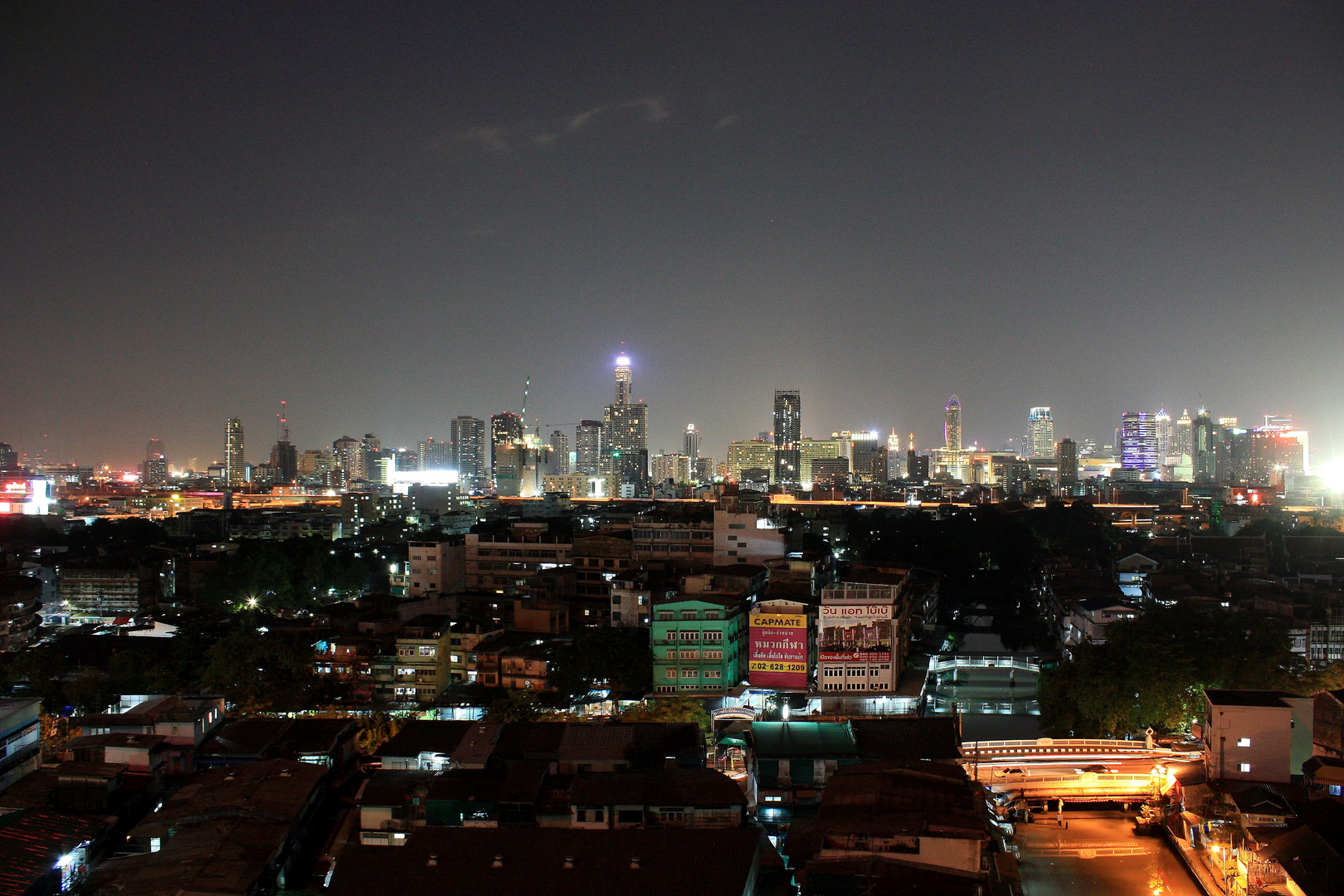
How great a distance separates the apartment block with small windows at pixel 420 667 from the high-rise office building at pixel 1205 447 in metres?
70.8

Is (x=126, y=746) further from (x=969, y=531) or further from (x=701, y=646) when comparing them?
Result: (x=969, y=531)

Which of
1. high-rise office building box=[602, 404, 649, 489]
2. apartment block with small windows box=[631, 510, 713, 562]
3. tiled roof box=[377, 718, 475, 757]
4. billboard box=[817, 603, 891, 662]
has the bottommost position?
tiled roof box=[377, 718, 475, 757]

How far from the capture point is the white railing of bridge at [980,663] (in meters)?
16.7

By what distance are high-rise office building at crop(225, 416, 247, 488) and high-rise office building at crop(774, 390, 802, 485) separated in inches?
1619

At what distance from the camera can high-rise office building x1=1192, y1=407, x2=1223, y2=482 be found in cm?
7269

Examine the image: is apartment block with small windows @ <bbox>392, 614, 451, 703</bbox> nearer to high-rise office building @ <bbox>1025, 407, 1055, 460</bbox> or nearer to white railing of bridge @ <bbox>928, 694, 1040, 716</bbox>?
white railing of bridge @ <bbox>928, 694, 1040, 716</bbox>

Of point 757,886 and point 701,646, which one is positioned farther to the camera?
point 701,646

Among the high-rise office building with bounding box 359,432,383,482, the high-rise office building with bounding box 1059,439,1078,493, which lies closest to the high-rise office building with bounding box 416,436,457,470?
the high-rise office building with bounding box 359,432,383,482

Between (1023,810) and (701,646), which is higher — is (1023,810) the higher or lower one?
the lower one

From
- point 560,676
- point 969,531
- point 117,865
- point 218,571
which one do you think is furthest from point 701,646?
point 969,531

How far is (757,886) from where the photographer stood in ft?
24.3

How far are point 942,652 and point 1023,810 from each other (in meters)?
7.94

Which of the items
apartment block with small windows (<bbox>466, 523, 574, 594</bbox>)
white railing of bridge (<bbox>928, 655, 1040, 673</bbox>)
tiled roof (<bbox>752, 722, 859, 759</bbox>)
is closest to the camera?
tiled roof (<bbox>752, 722, 859, 759</bbox>)

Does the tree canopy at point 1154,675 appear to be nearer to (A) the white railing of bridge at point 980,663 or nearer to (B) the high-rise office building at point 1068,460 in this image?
(A) the white railing of bridge at point 980,663
